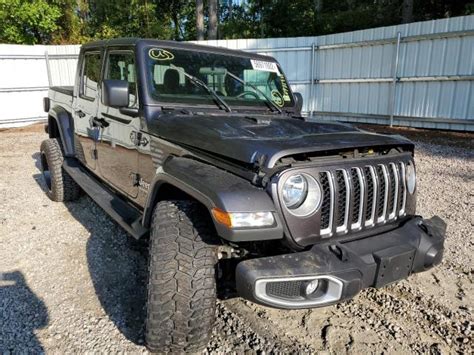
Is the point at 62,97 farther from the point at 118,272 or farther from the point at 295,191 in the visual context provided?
the point at 295,191

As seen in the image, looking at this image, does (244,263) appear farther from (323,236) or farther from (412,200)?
(412,200)

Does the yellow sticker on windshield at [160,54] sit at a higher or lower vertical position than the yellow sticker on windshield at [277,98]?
higher

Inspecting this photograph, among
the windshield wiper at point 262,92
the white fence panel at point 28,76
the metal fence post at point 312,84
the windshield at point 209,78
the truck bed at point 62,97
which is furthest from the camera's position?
the metal fence post at point 312,84

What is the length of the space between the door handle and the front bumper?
2336 millimetres

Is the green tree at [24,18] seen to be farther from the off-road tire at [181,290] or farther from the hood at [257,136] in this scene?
the off-road tire at [181,290]

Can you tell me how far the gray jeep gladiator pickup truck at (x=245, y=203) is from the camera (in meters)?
2.00

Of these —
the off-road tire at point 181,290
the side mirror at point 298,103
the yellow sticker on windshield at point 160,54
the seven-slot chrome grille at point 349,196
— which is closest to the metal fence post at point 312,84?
the side mirror at point 298,103

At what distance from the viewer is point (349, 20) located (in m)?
19.5

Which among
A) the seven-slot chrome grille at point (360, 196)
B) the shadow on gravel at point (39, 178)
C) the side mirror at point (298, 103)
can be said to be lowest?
the shadow on gravel at point (39, 178)

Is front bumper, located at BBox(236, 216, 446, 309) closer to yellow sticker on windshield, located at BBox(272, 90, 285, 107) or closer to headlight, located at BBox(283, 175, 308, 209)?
headlight, located at BBox(283, 175, 308, 209)

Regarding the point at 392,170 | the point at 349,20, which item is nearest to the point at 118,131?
the point at 392,170

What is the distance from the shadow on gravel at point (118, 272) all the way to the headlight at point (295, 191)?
1.27m

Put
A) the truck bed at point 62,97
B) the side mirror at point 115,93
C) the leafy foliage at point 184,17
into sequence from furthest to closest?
1. the leafy foliage at point 184,17
2. the truck bed at point 62,97
3. the side mirror at point 115,93

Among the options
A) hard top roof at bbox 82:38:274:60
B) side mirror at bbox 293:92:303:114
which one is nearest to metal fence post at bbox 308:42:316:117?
side mirror at bbox 293:92:303:114
